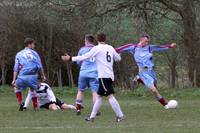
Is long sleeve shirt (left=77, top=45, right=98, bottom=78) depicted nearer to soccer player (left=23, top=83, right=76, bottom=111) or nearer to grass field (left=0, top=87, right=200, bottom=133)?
grass field (left=0, top=87, right=200, bottom=133)

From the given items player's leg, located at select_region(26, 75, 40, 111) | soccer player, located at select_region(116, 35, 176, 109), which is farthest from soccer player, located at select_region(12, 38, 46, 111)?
soccer player, located at select_region(116, 35, 176, 109)

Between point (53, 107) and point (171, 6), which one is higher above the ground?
point (171, 6)

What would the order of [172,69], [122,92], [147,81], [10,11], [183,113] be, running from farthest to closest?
[172,69], [10,11], [122,92], [147,81], [183,113]

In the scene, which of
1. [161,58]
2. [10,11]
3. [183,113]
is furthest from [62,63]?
[183,113]

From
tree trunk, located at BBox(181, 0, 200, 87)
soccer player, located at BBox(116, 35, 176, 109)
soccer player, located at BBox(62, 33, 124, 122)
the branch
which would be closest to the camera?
soccer player, located at BBox(62, 33, 124, 122)

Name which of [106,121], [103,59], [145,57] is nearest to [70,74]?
[145,57]

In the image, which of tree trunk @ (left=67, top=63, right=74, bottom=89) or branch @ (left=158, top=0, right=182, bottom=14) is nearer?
branch @ (left=158, top=0, right=182, bottom=14)

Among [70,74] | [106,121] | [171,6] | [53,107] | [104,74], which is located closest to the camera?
[104,74]

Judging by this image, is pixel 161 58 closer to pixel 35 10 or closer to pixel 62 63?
pixel 62 63

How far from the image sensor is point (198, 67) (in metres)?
32.4

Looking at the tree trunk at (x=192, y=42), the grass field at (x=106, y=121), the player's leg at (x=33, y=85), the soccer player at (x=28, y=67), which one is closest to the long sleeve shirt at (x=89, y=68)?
the grass field at (x=106, y=121)

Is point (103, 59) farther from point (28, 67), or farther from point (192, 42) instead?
point (192, 42)

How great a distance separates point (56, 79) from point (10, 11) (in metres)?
5.93

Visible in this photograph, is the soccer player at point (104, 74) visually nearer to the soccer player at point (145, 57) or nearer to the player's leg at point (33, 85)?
the player's leg at point (33, 85)
